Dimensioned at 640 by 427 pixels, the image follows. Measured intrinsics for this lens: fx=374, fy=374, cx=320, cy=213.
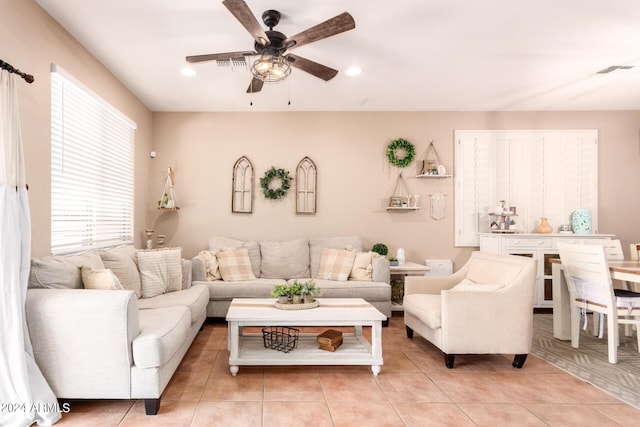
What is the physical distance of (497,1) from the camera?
258 cm

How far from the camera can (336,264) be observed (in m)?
4.46

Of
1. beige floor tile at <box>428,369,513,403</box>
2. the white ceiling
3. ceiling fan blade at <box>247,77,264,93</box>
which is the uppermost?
the white ceiling

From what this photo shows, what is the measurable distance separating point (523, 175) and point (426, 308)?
120 inches

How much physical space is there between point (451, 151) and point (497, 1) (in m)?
2.73

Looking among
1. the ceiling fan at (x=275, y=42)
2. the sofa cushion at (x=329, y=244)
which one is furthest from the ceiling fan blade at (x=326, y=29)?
the sofa cushion at (x=329, y=244)

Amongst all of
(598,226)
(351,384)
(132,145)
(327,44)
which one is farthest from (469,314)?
(132,145)

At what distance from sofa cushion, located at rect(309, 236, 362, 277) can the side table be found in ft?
1.78

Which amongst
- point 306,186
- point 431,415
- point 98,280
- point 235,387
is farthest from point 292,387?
point 306,186

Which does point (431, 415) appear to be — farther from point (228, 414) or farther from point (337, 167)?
point (337, 167)

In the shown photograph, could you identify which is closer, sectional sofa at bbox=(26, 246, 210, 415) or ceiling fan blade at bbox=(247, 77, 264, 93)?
sectional sofa at bbox=(26, 246, 210, 415)

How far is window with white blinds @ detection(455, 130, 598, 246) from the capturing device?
5.11 metres

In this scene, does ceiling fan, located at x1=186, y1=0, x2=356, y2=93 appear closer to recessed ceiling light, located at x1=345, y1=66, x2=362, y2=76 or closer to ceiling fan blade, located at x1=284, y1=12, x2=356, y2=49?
ceiling fan blade, located at x1=284, y1=12, x2=356, y2=49

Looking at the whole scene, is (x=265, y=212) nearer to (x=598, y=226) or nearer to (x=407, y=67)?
(x=407, y=67)

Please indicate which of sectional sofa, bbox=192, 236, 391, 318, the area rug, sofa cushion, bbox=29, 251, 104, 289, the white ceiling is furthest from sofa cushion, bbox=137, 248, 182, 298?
the area rug
